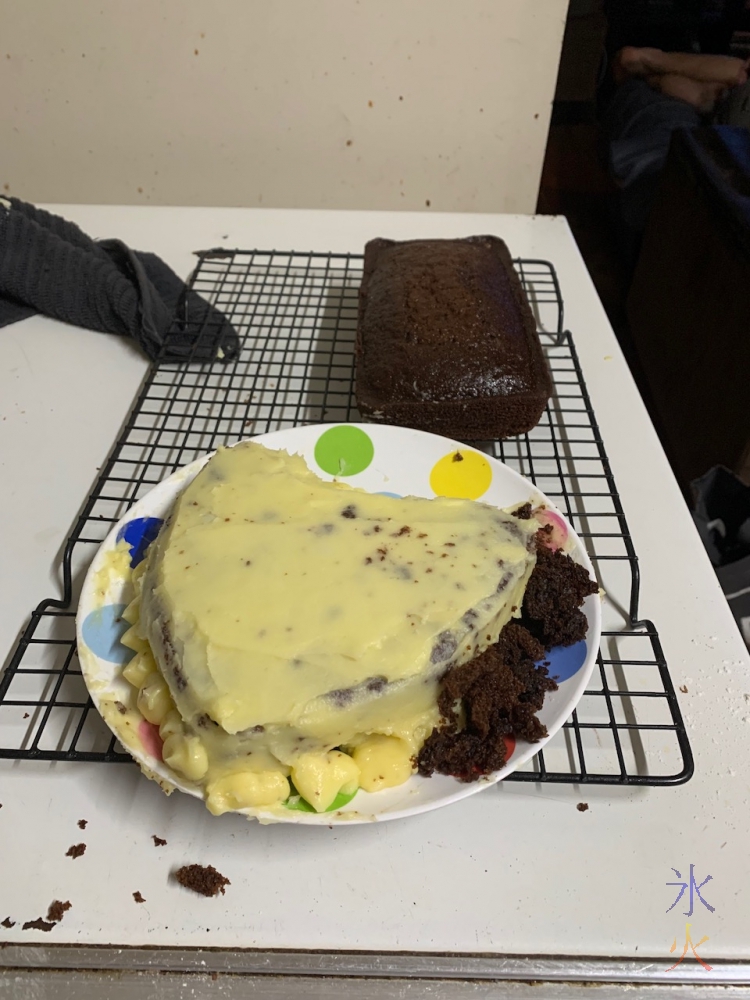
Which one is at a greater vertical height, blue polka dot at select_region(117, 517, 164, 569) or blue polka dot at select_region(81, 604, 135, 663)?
blue polka dot at select_region(117, 517, 164, 569)

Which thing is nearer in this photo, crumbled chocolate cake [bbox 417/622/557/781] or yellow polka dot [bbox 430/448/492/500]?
crumbled chocolate cake [bbox 417/622/557/781]

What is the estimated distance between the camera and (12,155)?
1834 millimetres

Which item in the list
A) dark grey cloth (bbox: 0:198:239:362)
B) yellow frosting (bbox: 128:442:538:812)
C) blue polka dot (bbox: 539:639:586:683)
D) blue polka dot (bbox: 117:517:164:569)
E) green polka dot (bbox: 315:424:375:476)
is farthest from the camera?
dark grey cloth (bbox: 0:198:239:362)

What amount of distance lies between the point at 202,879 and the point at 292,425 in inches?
27.1

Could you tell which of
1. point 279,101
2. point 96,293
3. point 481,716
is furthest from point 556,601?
point 279,101

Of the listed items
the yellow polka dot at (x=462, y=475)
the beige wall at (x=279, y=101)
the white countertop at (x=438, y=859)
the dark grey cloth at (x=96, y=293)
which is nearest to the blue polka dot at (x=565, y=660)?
the white countertop at (x=438, y=859)

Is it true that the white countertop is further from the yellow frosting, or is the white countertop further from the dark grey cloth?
the dark grey cloth

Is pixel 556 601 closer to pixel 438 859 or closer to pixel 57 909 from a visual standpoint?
pixel 438 859

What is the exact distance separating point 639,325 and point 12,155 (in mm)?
1894

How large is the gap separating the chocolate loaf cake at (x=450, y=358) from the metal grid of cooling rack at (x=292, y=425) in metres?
0.09

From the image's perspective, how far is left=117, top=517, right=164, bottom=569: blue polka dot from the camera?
836mm

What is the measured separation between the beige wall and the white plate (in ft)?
3.67

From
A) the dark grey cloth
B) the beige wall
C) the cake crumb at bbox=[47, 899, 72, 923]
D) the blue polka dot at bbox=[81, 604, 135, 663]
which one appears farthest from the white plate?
the beige wall

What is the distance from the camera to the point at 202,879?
2.14 ft
